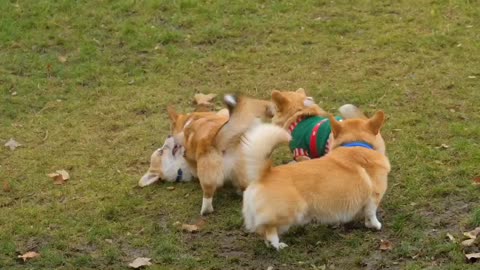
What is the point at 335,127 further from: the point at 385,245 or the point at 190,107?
the point at 190,107

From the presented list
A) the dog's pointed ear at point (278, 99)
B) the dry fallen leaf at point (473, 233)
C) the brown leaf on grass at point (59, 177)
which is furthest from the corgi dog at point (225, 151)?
the dry fallen leaf at point (473, 233)

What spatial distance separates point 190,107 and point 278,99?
1.82 m

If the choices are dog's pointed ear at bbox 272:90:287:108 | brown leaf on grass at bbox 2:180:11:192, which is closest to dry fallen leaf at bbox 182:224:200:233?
dog's pointed ear at bbox 272:90:287:108

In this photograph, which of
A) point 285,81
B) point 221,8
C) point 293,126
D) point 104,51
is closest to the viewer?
point 293,126

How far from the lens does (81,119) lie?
772cm

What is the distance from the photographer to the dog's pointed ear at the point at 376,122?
5.29 metres

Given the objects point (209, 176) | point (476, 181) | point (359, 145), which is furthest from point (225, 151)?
point (476, 181)

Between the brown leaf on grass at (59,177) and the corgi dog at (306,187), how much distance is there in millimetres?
2077

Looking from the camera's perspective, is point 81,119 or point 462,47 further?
point 462,47

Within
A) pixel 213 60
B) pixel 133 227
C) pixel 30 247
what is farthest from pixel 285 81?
pixel 30 247

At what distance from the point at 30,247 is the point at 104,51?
4.40 meters

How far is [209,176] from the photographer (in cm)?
567

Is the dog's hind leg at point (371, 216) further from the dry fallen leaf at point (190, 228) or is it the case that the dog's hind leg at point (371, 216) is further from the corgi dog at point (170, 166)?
the corgi dog at point (170, 166)

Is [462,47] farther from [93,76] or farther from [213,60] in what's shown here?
[93,76]
